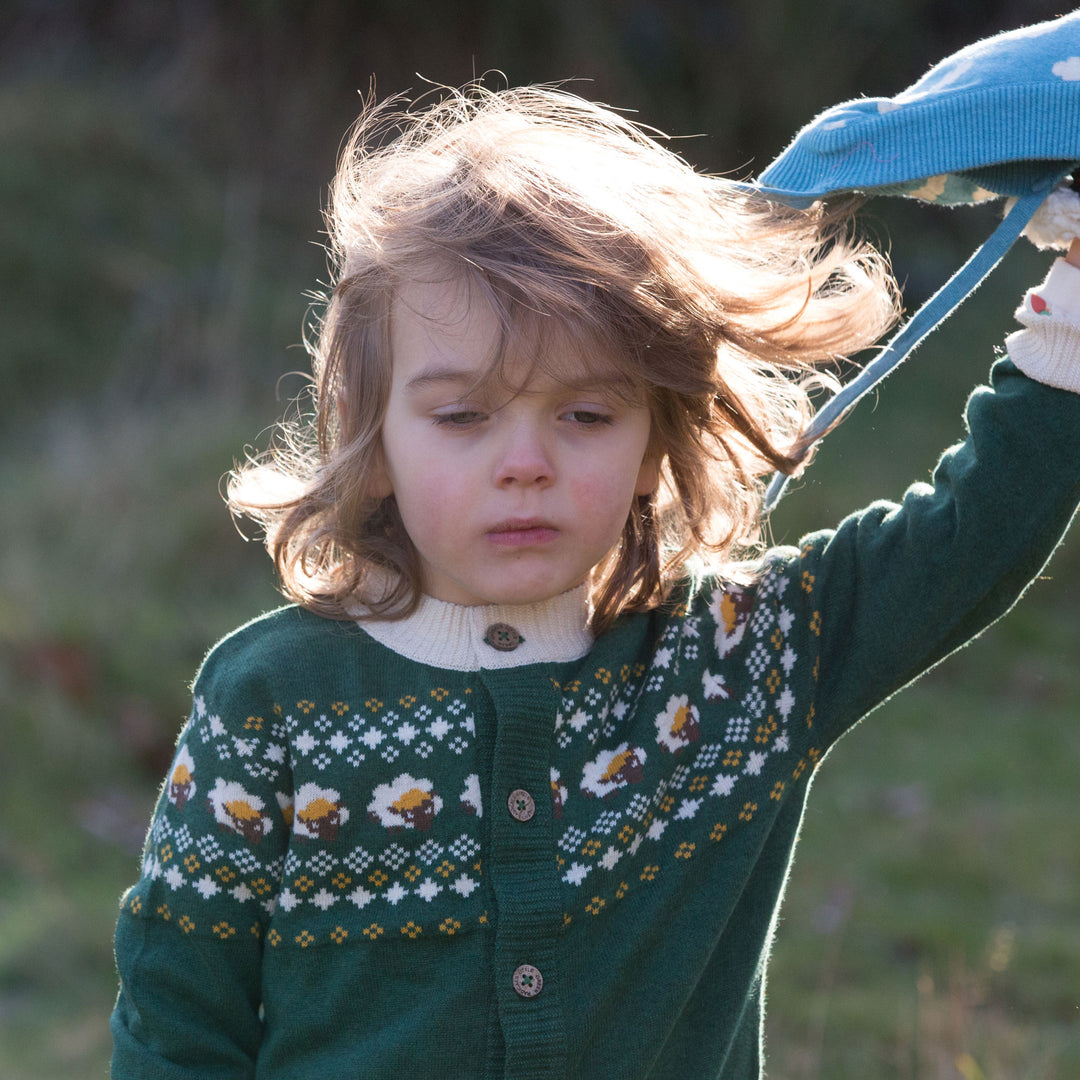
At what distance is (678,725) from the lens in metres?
1.75

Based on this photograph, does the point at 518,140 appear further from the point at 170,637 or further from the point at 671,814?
the point at 170,637

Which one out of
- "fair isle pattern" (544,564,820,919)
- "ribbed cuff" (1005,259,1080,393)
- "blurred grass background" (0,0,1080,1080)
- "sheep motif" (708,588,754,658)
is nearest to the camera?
"ribbed cuff" (1005,259,1080,393)

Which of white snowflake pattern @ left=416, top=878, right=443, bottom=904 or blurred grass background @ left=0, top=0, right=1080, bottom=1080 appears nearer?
white snowflake pattern @ left=416, top=878, right=443, bottom=904

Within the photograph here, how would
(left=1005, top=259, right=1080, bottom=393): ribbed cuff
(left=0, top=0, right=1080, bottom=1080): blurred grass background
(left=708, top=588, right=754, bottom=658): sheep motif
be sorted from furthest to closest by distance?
(left=0, top=0, right=1080, bottom=1080): blurred grass background, (left=708, top=588, right=754, bottom=658): sheep motif, (left=1005, top=259, right=1080, bottom=393): ribbed cuff

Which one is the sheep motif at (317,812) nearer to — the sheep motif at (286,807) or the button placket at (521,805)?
the sheep motif at (286,807)

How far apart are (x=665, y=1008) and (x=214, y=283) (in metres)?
6.18

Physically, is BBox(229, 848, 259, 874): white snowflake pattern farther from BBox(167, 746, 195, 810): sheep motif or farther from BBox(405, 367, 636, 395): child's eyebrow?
BBox(405, 367, 636, 395): child's eyebrow

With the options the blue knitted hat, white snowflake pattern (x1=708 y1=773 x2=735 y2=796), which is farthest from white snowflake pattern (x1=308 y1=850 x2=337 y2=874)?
the blue knitted hat

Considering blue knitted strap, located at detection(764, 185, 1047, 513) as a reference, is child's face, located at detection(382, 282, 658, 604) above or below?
below

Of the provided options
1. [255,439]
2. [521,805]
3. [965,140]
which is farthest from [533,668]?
[255,439]

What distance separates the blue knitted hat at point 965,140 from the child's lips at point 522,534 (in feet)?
1.56

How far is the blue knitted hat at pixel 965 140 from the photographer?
1590 mm

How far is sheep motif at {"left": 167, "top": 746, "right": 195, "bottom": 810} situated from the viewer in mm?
1676

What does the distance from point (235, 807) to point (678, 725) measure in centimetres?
53
